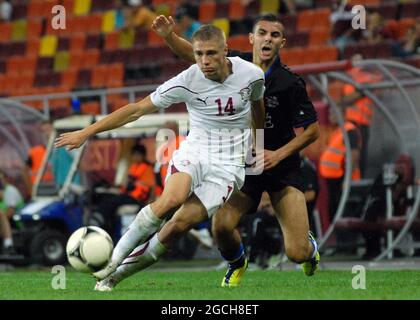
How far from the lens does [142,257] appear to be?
9242 millimetres

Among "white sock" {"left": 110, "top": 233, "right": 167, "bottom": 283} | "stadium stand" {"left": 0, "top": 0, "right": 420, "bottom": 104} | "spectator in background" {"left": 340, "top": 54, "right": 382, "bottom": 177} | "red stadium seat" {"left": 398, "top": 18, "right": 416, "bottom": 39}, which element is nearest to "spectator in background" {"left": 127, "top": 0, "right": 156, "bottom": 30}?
"stadium stand" {"left": 0, "top": 0, "right": 420, "bottom": 104}

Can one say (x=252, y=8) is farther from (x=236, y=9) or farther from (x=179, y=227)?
(x=179, y=227)

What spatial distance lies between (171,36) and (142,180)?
23.4ft

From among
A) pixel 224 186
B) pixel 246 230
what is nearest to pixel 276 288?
pixel 224 186

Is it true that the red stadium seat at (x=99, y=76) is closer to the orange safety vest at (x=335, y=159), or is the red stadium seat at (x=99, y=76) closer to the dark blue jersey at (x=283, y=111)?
the orange safety vest at (x=335, y=159)

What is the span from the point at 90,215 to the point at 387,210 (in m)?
4.01

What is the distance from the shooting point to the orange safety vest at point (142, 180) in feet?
56.1

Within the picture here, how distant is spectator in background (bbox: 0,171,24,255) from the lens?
16.7 m

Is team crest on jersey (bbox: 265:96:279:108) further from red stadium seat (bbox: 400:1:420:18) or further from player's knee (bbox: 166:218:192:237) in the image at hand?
red stadium seat (bbox: 400:1:420:18)

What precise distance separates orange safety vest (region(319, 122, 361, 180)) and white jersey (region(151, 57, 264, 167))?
21.0 feet

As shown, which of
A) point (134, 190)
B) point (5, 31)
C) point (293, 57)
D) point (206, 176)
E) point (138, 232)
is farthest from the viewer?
point (5, 31)

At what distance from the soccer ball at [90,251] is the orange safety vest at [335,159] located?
7.07m

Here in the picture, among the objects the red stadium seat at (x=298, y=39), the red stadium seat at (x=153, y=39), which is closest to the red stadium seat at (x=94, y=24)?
the red stadium seat at (x=153, y=39)

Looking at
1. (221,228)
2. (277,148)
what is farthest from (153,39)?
(221,228)
